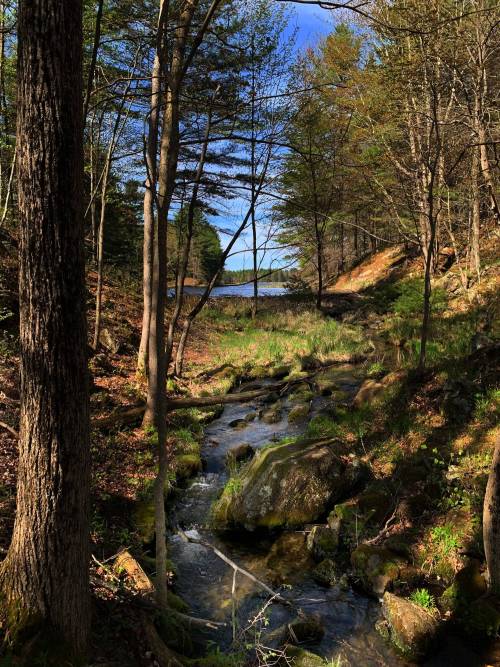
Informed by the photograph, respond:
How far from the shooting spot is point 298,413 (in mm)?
9578

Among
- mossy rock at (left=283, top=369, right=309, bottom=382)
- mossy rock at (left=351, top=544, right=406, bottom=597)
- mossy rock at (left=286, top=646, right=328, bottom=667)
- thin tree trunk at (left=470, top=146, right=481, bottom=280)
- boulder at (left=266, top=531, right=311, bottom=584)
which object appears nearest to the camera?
mossy rock at (left=286, top=646, right=328, bottom=667)

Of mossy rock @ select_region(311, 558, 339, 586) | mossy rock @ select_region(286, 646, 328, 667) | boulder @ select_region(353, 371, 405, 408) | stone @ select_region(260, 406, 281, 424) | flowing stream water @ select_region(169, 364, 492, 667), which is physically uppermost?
boulder @ select_region(353, 371, 405, 408)

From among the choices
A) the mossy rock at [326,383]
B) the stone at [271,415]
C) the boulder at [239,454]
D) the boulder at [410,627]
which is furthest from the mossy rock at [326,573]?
the mossy rock at [326,383]

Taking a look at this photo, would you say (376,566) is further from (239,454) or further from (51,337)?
(51,337)

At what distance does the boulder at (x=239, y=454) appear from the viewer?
25.3 feet

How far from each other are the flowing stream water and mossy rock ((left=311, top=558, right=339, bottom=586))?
70 millimetres

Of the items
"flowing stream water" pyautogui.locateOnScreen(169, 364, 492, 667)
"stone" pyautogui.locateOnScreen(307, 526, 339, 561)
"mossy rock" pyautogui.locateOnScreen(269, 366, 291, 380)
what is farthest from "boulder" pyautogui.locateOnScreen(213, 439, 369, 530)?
"mossy rock" pyautogui.locateOnScreen(269, 366, 291, 380)

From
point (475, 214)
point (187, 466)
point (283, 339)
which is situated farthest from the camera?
point (283, 339)

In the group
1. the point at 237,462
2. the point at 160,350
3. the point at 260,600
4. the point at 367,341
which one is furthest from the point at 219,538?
the point at 367,341

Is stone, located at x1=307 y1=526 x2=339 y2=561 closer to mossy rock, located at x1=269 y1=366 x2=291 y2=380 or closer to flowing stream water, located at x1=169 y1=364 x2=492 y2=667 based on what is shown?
flowing stream water, located at x1=169 y1=364 x2=492 y2=667

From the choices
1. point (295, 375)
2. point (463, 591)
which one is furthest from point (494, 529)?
point (295, 375)

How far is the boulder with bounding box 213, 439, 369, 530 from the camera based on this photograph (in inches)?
233

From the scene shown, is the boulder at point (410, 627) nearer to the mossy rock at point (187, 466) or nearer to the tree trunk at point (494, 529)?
the tree trunk at point (494, 529)

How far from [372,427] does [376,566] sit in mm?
3026
